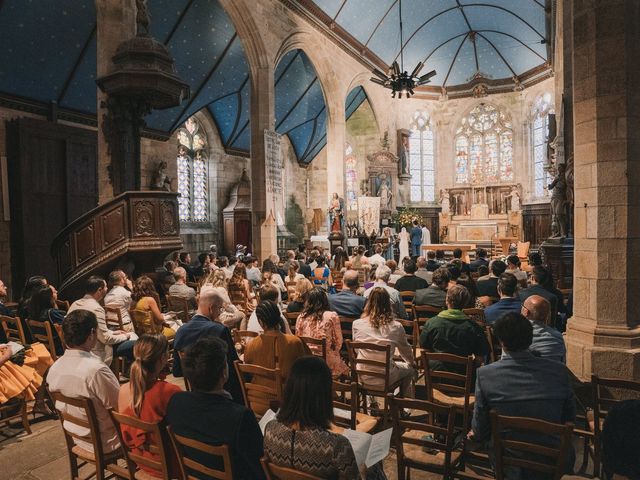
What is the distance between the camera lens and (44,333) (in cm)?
475

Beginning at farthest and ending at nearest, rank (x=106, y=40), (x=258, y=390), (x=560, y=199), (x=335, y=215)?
(x=335, y=215) < (x=560, y=199) < (x=106, y=40) < (x=258, y=390)

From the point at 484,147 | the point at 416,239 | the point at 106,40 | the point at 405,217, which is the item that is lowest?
the point at 416,239

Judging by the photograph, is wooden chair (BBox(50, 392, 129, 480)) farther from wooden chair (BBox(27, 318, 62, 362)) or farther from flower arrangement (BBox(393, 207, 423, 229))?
flower arrangement (BBox(393, 207, 423, 229))

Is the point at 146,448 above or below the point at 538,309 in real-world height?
below

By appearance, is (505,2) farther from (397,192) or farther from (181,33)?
(181,33)

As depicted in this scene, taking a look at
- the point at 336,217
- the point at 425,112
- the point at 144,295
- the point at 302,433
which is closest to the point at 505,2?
the point at 425,112

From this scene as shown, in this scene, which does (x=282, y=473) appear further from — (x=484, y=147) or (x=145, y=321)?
(x=484, y=147)

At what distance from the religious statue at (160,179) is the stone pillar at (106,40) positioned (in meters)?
6.33

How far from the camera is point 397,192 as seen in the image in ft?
73.0

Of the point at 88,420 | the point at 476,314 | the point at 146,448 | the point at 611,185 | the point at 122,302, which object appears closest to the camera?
the point at 146,448

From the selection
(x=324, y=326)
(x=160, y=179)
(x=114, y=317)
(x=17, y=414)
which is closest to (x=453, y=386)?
(x=324, y=326)

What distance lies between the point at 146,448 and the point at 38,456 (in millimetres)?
1779

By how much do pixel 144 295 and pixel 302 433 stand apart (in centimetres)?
375

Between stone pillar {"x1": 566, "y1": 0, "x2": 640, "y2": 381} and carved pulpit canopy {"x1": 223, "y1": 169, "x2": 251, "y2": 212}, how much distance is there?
1386 centimetres
